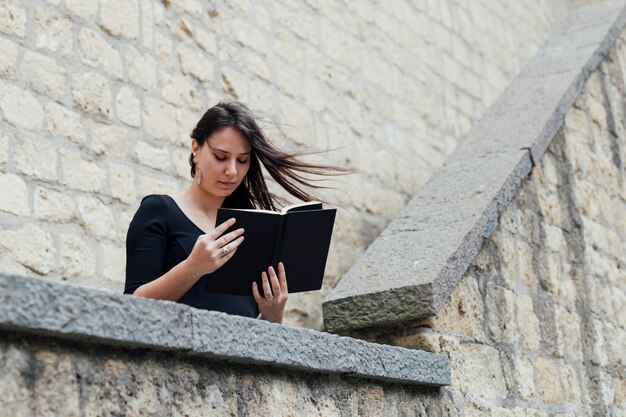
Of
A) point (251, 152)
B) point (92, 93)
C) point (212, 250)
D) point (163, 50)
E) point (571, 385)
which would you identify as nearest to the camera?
point (212, 250)

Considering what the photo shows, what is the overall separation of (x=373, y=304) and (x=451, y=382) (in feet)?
1.28

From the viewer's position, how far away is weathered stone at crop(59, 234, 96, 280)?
379cm

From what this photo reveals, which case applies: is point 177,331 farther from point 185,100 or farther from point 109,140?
point 185,100

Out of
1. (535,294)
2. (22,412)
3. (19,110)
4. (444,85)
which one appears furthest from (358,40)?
(22,412)

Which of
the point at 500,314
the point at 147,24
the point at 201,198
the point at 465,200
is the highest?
the point at 147,24

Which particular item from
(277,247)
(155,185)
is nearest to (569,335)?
(155,185)

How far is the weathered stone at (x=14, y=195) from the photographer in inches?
141

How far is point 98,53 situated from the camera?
422 centimetres

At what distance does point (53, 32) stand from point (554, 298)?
8.21 feet

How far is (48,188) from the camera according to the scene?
380 centimetres

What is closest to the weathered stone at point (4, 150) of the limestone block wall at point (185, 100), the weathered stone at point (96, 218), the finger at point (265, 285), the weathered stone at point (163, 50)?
the limestone block wall at point (185, 100)

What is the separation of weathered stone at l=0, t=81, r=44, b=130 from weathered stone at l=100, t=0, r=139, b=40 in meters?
0.64

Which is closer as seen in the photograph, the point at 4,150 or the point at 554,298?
the point at 4,150

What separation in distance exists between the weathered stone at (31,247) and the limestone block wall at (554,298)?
49.0 inches
